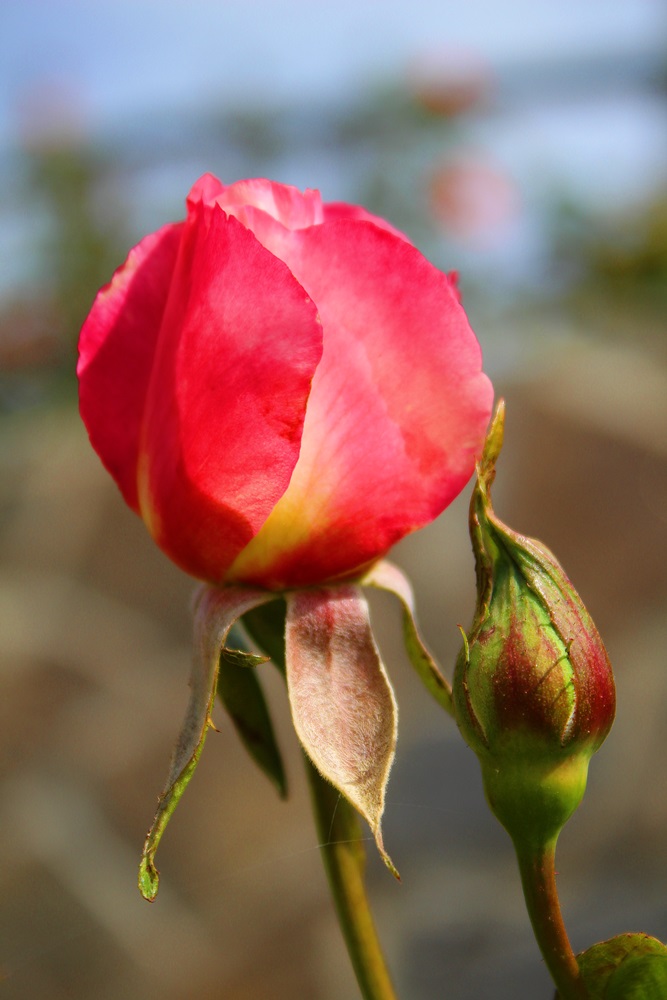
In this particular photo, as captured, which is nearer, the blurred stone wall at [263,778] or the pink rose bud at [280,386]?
the pink rose bud at [280,386]

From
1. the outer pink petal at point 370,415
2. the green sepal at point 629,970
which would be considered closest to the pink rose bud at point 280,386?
the outer pink petal at point 370,415

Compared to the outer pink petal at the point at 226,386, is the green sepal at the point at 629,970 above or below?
below

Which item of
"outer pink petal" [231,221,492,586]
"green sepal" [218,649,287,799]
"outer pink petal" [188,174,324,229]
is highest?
"outer pink petal" [188,174,324,229]

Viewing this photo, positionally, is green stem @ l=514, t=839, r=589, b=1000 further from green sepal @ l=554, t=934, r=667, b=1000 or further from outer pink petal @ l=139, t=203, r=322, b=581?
outer pink petal @ l=139, t=203, r=322, b=581

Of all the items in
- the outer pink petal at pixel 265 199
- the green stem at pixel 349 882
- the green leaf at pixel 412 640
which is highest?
the outer pink petal at pixel 265 199

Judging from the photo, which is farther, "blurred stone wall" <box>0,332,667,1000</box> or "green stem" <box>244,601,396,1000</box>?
"blurred stone wall" <box>0,332,667,1000</box>

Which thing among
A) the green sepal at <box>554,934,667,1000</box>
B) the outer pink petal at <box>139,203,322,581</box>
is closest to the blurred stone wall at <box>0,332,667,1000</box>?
the green sepal at <box>554,934,667,1000</box>

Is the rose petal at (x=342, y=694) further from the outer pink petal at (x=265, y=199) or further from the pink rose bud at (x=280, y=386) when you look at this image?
the outer pink petal at (x=265, y=199)
